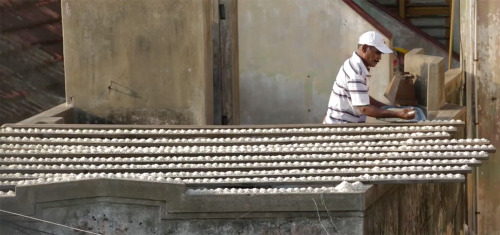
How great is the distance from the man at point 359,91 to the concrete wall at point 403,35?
804cm

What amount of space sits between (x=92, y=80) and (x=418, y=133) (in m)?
3.69

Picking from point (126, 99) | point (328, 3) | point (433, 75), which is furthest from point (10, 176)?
point (328, 3)

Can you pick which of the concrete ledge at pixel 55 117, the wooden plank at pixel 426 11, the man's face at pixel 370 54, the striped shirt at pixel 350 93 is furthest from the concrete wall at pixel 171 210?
the wooden plank at pixel 426 11

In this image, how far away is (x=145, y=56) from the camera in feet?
44.7

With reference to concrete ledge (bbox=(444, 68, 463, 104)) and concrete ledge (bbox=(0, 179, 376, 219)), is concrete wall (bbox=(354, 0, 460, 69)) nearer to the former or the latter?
concrete ledge (bbox=(444, 68, 463, 104))

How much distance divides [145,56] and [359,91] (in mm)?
2412

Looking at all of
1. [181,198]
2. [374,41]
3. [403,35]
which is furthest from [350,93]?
[403,35]

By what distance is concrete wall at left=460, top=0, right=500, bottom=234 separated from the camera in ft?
48.1

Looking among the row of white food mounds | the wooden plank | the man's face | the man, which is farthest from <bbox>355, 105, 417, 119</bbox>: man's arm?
the wooden plank

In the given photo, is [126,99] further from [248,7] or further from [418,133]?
[248,7]

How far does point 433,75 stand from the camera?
13.7 meters

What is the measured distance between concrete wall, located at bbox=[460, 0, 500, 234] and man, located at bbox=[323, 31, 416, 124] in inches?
98.7

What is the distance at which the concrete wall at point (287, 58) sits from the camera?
17.8 m

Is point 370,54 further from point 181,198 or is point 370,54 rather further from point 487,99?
point 181,198
